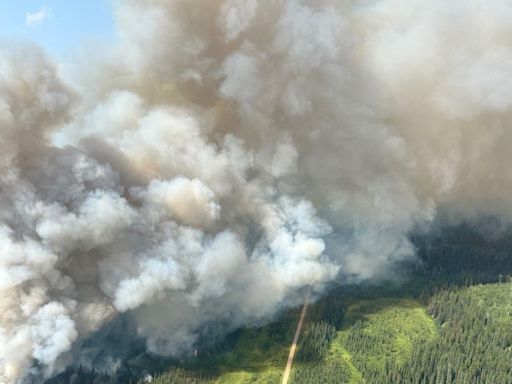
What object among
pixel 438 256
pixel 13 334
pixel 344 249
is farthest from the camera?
pixel 438 256

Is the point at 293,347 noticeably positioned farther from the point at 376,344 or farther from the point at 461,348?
the point at 461,348

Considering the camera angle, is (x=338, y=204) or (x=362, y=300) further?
(x=362, y=300)

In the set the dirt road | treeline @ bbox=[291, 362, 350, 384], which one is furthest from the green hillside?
the dirt road

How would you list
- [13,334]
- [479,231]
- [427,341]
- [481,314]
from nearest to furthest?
1. [13,334]
2. [427,341]
3. [481,314]
4. [479,231]

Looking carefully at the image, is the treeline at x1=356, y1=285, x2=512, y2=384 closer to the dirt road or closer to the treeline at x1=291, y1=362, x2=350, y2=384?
the treeline at x1=291, y1=362, x2=350, y2=384

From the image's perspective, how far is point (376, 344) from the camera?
84812 millimetres

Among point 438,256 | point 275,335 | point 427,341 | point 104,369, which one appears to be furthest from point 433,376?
point 438,256

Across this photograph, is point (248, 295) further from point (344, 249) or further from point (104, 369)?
point (344, 249)

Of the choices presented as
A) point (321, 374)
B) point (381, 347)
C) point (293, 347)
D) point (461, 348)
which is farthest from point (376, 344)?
point (321, 374)

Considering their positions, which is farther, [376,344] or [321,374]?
[376,344]

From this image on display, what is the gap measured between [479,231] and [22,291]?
136 m

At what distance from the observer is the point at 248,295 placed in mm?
73562

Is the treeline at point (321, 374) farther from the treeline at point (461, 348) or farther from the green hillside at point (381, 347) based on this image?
the treeline at point (461, 348)

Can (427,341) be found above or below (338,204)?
below
